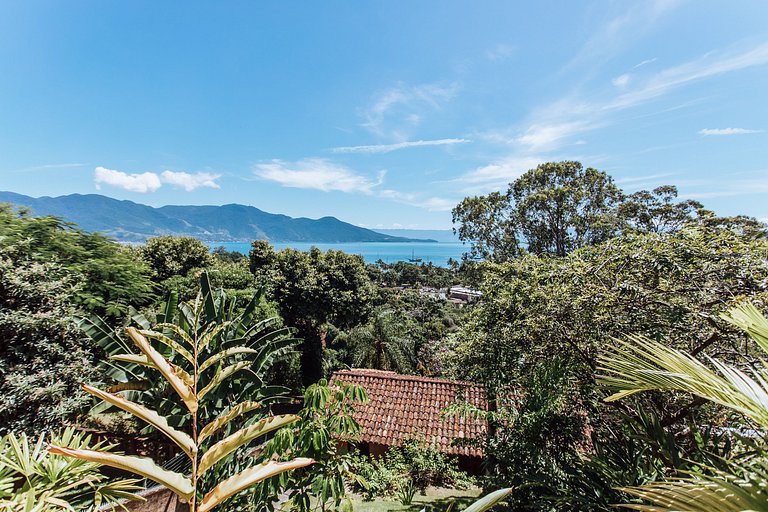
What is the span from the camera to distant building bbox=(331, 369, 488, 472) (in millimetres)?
9641

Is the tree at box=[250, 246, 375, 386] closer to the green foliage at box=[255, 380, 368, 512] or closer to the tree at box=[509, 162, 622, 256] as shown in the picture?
the tree at box=[509, 162, 622, 256]

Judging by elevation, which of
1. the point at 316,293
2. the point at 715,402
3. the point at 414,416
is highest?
the point at 715,402

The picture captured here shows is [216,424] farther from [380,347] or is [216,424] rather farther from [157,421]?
[380,347]

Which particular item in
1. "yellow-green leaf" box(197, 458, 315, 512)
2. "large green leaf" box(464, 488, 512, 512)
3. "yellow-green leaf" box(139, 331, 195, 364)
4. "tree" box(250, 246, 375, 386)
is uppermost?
"yellow-green leaf" box(139, 331, 195, 364)

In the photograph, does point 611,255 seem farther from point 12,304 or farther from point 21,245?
point 21,245

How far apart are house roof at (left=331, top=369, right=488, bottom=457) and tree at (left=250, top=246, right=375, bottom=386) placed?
7.02m

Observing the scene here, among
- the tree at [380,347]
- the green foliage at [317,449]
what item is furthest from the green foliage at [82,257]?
the tree at [380,347]

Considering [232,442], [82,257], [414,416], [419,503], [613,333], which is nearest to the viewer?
[232,442]

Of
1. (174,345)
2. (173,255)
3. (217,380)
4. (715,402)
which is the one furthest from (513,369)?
(173,255)

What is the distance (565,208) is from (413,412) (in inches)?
484

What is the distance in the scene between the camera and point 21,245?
6793mm

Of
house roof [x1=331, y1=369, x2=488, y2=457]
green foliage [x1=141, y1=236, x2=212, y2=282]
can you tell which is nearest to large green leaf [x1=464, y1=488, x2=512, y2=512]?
house roof [x1=331, y1=369, x2=488, y2=457]

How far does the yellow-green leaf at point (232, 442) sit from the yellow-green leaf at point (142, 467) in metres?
0.06

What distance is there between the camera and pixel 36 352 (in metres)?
5.89
